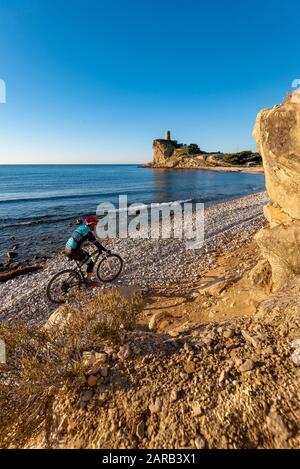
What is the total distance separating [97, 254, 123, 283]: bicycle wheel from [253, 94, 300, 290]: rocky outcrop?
5965 millimetres

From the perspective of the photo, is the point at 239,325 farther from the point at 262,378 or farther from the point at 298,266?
the point at 298,266

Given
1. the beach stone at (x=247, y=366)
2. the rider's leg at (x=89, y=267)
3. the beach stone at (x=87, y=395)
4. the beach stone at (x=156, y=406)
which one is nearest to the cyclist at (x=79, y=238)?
the rider's leg at (x=89, y=267)

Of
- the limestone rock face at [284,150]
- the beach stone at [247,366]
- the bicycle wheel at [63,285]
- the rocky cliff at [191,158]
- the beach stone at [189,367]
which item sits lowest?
the bicycle wheel at [63,285]

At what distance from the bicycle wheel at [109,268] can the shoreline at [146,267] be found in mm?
344

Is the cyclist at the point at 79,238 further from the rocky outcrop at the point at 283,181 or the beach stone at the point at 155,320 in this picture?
the rocky outcrop at the point at 283,181

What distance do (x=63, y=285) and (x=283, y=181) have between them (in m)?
7.88

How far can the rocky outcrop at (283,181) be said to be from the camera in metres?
5.32

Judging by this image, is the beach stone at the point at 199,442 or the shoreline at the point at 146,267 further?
the shoreline at the point at 146,267

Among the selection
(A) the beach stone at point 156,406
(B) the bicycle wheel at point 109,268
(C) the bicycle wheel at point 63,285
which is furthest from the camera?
(B) the bicycle wheel at point 109,268

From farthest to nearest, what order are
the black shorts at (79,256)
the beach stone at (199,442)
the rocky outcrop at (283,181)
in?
the black shorts at (79,256) → the rocky outcrop at (283,181) → the beach stone at (199,442)

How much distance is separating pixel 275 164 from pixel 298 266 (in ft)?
8.78

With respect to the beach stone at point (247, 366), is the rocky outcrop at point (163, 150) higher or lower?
higher

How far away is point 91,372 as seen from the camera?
3.19 meters

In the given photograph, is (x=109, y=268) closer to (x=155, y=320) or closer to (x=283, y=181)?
(x=155, y=320)
